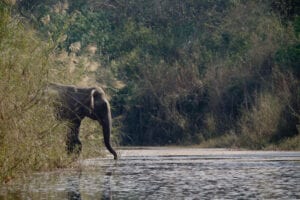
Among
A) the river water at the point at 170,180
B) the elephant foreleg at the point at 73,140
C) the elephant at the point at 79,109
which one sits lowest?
the river water at the point at 170,180

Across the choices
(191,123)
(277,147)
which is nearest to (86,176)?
(277,147)

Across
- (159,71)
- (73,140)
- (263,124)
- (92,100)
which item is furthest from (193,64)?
(73,140)

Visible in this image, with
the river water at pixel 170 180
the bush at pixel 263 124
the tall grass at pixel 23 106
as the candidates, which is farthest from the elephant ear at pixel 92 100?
the tall grass at pixel 23 106

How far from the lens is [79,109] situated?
2766 cm

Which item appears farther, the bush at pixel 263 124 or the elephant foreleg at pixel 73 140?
the bush at pixel 263 124

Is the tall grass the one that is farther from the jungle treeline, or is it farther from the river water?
the jungle treeline

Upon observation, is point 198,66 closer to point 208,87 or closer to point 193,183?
point 208,87

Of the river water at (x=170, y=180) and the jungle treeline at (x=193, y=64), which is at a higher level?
the jungle treeline at (x=193, y=64)

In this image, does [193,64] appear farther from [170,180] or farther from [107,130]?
[170,180]

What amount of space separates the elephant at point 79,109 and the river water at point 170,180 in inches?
25.4

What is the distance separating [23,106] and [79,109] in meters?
8.28

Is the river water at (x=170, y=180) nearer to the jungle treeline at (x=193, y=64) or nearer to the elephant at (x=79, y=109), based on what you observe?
the elephant at (x=79, y=109)

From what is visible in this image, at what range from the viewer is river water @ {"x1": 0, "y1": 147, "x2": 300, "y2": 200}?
53.9 feet

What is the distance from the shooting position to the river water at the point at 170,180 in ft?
53.9
